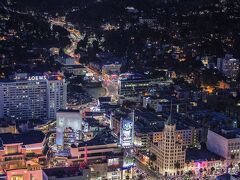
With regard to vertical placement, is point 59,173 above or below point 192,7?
below

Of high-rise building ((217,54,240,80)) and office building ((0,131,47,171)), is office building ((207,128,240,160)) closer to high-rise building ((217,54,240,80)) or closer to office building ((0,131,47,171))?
office building ((0,131,47,171))

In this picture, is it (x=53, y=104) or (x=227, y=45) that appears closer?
(x=53, y=104)

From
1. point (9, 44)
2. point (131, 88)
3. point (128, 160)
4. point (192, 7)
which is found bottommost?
point (128, 160)

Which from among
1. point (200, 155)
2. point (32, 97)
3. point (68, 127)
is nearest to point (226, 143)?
point (200, 155)

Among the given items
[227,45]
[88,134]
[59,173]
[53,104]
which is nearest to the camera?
[59,173]

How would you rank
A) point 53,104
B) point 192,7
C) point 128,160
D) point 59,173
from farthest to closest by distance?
point 192,7 → point 53,104 → point 128,160 → point 59,173

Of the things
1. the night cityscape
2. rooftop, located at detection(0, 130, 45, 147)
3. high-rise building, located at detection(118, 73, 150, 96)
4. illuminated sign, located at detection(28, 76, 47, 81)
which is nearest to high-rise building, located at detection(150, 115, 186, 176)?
the night cityscape

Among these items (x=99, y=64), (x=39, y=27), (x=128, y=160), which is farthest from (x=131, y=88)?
(x=39, y=27)

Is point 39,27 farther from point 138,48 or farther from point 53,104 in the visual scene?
point 53,104
